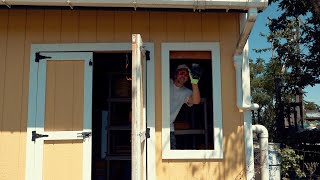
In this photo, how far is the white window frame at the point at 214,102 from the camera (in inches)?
166

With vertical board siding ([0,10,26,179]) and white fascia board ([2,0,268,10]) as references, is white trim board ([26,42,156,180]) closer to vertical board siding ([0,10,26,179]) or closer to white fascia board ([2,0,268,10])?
vertical board siding ([0,10,26,179])

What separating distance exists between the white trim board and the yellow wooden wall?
2.4 inches

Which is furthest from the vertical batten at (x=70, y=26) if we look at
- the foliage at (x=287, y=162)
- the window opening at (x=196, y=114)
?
the foliage at (x=287, y=162)

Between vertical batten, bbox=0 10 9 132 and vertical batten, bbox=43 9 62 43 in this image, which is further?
vertical batten, bbox=43 9 62 43

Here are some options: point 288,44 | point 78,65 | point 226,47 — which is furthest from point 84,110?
point 288,44

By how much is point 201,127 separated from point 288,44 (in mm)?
6136

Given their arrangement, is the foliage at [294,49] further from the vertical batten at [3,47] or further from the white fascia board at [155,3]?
the vertical batten at [3,47]

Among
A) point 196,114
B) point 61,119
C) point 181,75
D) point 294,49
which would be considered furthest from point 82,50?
point 294,49

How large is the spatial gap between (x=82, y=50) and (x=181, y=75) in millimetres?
1321

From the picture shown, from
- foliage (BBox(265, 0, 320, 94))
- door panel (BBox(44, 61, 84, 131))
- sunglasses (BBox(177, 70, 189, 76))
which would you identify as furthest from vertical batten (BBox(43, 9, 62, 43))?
foliage (BBox(265, 0, 320, 94))

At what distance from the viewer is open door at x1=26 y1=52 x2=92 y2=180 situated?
417 centimetres

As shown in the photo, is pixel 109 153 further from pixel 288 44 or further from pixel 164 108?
pixel 288 44

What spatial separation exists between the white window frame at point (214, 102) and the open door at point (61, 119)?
3.03 feet

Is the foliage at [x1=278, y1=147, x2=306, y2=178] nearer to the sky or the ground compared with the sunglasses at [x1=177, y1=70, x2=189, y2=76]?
nearer to the ground
